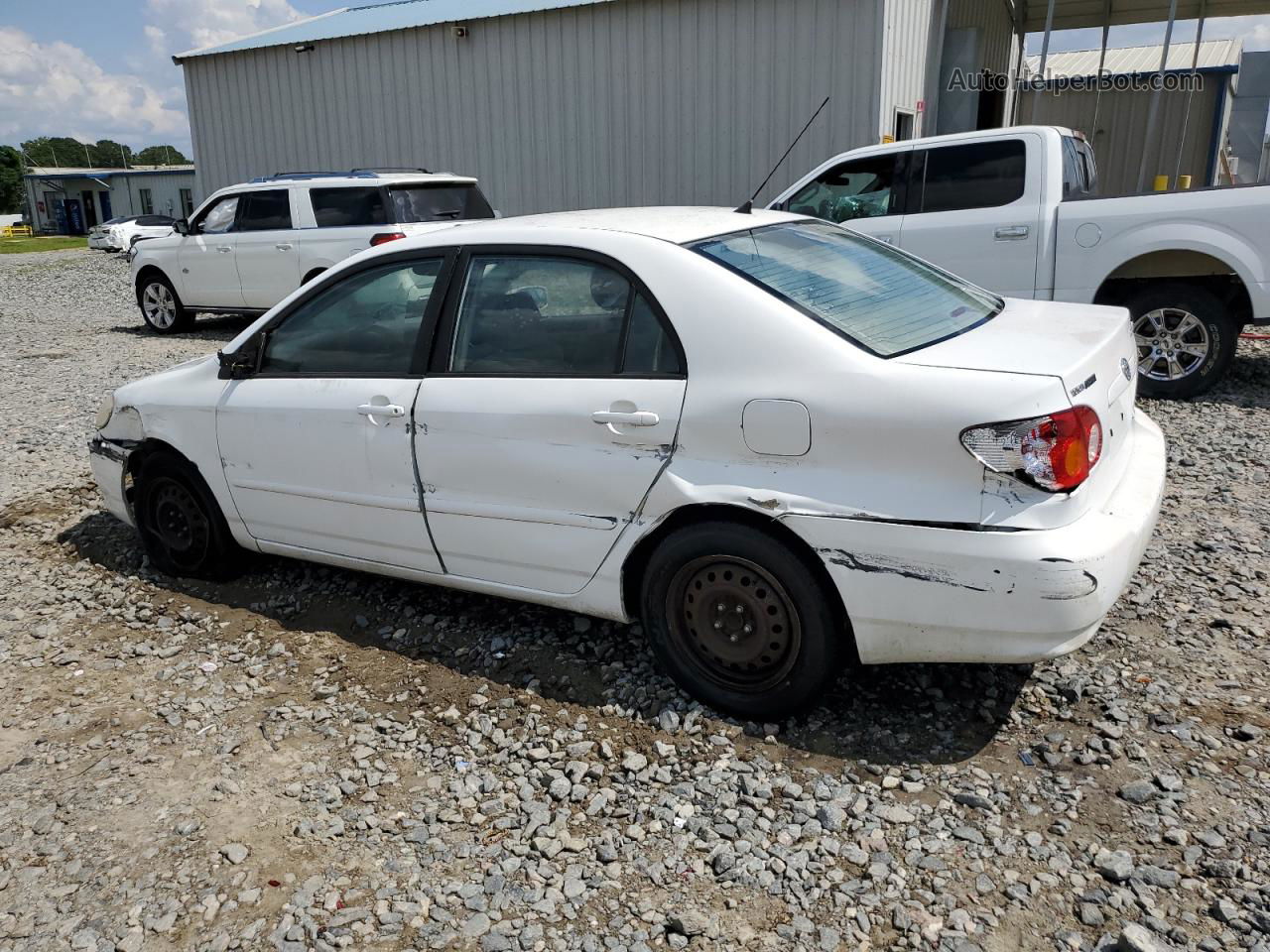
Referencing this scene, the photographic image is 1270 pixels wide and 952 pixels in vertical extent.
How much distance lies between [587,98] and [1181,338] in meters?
9.63

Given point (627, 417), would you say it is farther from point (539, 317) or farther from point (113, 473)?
point (113, 473)

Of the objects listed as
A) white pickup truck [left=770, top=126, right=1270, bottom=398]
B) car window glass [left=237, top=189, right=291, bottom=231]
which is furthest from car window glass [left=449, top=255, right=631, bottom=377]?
car window glass [left=237, top=189, right=291, bottom=231]

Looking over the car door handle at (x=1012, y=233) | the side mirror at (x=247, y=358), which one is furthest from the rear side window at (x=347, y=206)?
the side mirror at (x=247, y=358)

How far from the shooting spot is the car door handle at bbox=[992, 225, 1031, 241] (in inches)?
294

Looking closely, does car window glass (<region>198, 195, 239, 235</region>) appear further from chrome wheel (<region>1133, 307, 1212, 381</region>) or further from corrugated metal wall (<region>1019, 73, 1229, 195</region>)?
corrugated metal wall (<region>1019, 73, 1229, 195</region>)

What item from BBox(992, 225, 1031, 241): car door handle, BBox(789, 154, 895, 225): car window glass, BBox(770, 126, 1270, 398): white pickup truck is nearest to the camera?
BBox(770, 126, 1270, 398): white pickup truck

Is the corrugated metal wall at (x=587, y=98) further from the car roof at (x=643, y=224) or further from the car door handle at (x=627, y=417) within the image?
the car door handle at (x=627, y=417)

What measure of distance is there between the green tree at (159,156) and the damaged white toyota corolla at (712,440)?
436 feet

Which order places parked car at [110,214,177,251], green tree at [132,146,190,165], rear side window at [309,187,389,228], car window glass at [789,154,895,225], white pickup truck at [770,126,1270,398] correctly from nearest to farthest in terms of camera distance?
white pickup truck at [770,126,1270,398], car window glass at [789,154,895,225], rear side window at [309,187,389,228], parked car at [110,214,177,251], green tree at [132,146,190,165]

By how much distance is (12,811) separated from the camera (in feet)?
10.1

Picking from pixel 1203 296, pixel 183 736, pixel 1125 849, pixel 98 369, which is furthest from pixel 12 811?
pixel 98 369

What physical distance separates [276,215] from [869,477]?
10386 millimetres

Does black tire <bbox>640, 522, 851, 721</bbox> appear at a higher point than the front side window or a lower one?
lower

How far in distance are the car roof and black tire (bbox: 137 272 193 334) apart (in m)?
10.2
